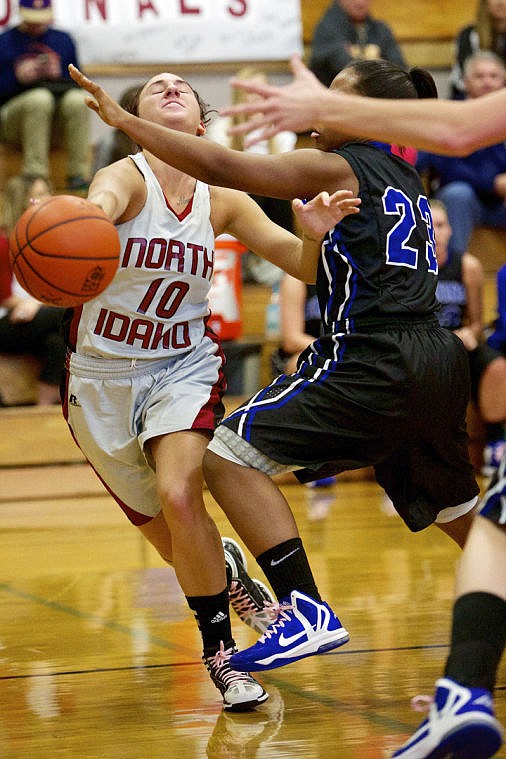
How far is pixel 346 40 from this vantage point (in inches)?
350

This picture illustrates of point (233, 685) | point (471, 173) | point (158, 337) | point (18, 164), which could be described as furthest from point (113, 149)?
point (233, 685)

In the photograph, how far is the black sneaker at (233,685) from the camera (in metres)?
3.15

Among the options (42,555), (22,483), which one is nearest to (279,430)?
(42,555)

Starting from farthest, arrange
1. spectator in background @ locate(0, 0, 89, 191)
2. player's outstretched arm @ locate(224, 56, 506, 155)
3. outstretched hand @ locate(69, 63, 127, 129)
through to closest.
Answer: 1. spectator in background @ locate(0, 0, 89, 191)
2. outstretched hand @ locate(69, 63, 127, 129)
3. player's outstretched arm @ locate(224, 56, 506, 155)

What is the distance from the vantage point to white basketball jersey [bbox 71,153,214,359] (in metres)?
3.50

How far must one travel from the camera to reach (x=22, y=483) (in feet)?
23.6

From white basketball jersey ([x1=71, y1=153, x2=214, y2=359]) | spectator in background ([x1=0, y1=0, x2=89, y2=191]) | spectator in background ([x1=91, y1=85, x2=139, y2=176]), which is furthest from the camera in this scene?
spectator in background ([x1=0, y1=0, x2=89, y2=191])

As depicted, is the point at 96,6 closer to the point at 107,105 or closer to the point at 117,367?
the point at 117,367

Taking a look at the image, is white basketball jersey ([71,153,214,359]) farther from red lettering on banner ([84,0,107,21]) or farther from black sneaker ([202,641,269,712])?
red lettering on banner ([84,0,107,21])

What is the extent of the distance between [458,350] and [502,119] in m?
0.97

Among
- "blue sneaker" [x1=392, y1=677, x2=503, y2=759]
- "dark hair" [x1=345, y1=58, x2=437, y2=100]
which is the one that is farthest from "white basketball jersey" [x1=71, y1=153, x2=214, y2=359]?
"blue sneaker" [x1=392, y1=677, x2=503, y2=759]

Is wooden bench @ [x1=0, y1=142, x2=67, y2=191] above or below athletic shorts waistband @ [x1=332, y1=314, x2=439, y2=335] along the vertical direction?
below

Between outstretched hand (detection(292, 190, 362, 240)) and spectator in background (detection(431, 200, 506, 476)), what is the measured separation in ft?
13.4

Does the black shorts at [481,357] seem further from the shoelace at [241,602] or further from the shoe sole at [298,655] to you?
the shoe sole at [298,655]
